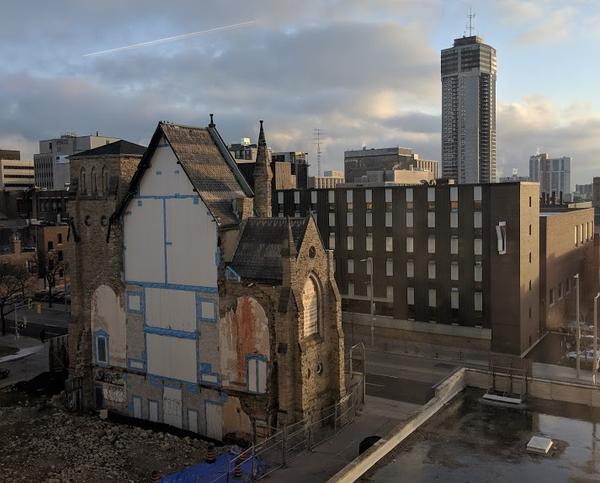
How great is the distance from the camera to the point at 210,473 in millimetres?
29141

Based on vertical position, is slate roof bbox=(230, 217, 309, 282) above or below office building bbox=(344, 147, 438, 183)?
below

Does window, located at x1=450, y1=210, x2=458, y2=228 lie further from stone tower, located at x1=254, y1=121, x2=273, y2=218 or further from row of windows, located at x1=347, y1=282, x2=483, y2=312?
stone tower, located at x1=254, y1=121, x2=273, y2=218

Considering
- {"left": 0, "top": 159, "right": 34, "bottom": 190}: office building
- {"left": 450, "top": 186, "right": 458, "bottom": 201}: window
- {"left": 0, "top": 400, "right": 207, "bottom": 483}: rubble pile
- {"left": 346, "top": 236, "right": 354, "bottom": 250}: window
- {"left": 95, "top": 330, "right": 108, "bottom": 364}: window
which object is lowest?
{"left": 0, "top": 400, "right": 207, "bottom": 483}: rubble pile

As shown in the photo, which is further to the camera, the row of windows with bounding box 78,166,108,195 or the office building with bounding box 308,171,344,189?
the office building with bounding box 308,171,344,189

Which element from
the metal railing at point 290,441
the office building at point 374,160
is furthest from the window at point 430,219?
the office building at point 374,160

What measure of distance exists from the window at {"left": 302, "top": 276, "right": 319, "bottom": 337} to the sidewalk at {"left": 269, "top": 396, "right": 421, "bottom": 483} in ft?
20.4

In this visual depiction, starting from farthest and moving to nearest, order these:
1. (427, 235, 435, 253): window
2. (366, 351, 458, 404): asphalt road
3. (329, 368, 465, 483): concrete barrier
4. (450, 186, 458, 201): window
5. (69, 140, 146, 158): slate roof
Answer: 1. (427, 235, 435, 253): window
2. (450, 186, 458, 201): window
3. (366, 351, 458, 404): asphalt road
4. (69, 140, 146, 158): slate roof
5. (329, 368, 465, 483): concrete barrier

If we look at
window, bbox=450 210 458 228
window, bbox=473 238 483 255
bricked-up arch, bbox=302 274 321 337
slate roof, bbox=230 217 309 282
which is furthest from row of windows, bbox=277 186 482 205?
slate roof, bbox=230 217 309 282

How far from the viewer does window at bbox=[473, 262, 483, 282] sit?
56.8 m

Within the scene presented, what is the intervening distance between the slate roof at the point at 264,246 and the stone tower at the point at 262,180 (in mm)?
3091

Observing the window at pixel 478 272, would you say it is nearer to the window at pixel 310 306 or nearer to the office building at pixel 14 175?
the window at pixel 310 306

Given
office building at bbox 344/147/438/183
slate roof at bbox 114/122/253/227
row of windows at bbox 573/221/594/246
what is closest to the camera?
slate roof at bbox 114/122/253/227

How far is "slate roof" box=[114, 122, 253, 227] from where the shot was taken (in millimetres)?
37359

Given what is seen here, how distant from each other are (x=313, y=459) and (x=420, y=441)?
338 inches
